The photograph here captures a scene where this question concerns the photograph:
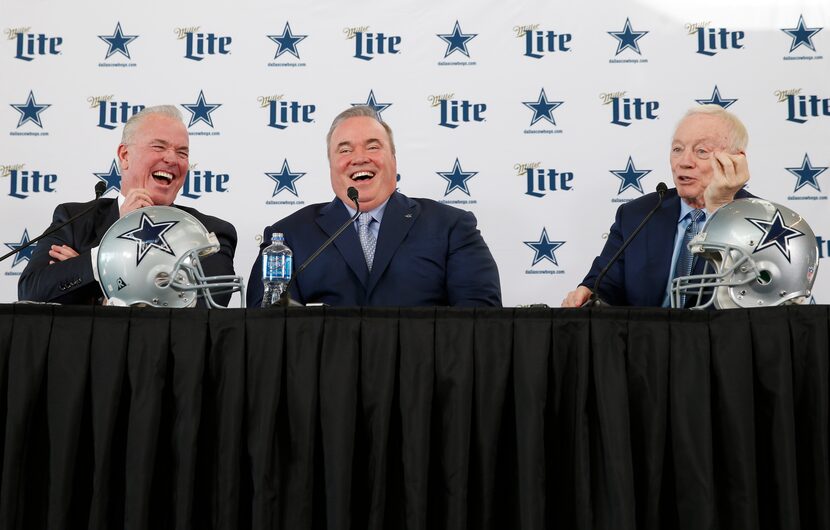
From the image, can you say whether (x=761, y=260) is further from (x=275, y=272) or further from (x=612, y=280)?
(x=275, y=272)

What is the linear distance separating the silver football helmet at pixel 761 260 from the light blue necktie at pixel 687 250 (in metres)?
0.97

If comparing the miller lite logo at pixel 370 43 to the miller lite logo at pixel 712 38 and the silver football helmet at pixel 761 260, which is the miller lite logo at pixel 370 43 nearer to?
the miller lite logo at pixel 712 38

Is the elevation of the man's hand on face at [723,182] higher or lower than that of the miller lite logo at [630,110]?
lower

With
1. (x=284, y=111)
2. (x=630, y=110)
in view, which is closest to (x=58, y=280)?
(x=284, y=111)

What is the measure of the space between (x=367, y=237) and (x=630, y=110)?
57.9 inches

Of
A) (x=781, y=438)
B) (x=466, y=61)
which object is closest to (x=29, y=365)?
(x=781, y=438)

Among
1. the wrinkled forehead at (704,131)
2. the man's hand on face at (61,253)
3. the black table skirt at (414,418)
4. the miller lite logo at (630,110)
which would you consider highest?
the miller lite logo at (630,110)

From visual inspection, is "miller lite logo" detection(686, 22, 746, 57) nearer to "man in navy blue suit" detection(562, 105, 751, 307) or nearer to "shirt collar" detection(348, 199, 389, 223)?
"man in navy blue suit" detection(562, 105, 751, 307)

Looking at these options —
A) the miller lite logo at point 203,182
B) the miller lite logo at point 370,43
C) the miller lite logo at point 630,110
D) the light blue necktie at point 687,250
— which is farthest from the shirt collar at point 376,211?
the miller lite logo at point 630,110

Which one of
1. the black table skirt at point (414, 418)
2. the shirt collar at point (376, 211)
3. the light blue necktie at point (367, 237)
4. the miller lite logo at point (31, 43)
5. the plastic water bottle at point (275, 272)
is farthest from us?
the miller lite logo at point (31, 43)

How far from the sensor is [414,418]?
1.99 m

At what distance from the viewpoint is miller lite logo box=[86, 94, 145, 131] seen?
4.27 metres

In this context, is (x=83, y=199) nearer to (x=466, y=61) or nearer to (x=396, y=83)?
(x=396, y=83)

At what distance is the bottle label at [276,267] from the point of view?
2.91m
